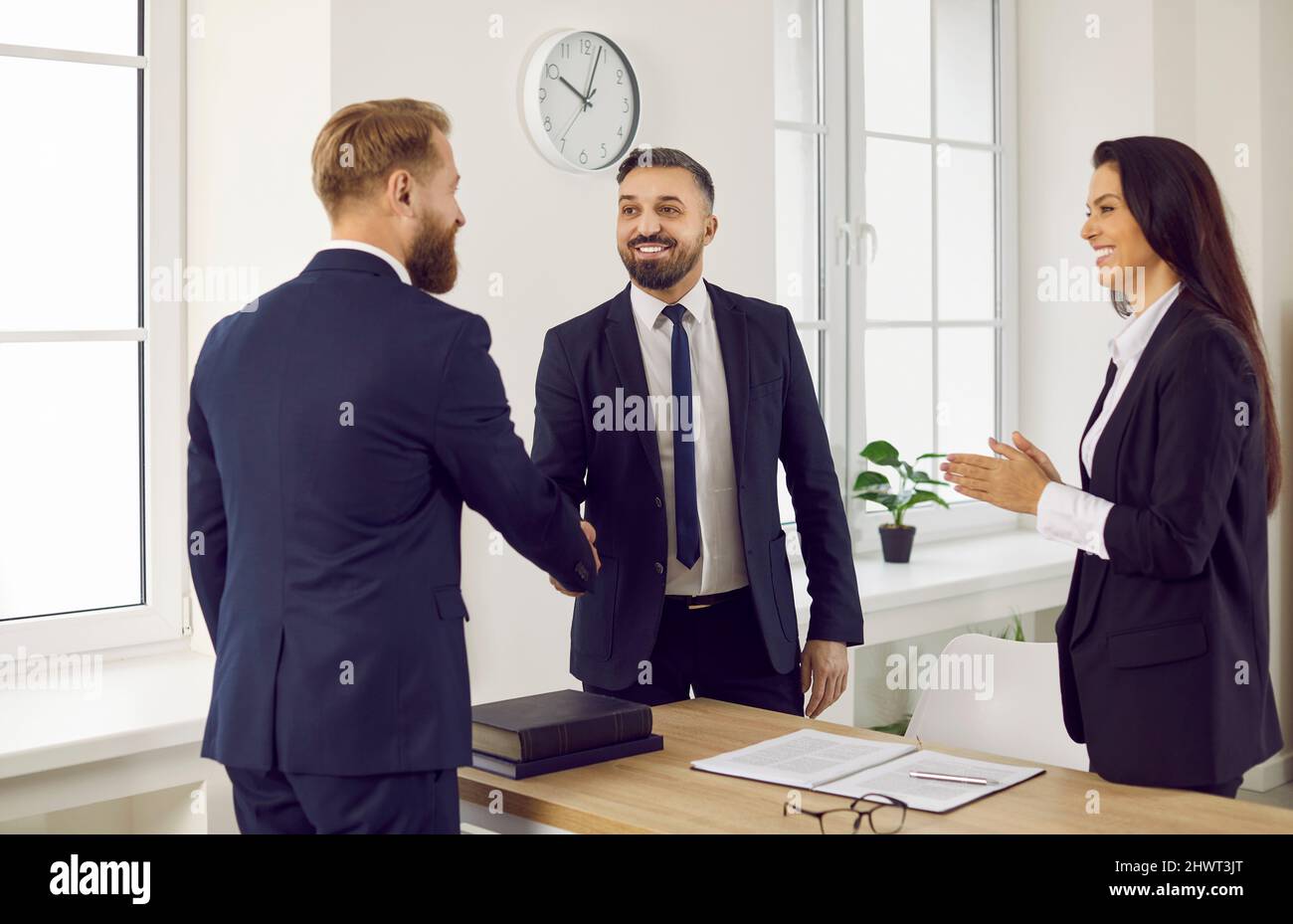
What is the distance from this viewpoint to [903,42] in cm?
499

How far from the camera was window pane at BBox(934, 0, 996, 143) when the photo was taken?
5.22m

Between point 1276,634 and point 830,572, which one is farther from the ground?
point 830,572

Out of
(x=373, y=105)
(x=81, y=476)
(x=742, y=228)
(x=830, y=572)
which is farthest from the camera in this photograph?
(x=742, y=228)

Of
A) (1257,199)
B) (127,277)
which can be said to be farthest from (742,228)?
(1257,199)

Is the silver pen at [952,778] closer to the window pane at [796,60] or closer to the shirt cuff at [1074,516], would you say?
the shirt cuff at [1074,516]

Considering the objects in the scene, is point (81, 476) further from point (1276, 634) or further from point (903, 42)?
point (1276, 634)

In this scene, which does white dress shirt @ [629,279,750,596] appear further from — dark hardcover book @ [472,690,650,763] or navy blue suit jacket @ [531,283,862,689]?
dark hardcover book @ [472,690,650,763]

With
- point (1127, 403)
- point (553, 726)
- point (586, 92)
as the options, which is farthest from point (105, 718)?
point (1127, 403)

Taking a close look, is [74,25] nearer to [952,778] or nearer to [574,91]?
[574,91]

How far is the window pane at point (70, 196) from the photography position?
2.97 m

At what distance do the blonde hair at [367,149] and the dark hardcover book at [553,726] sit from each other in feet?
2.77

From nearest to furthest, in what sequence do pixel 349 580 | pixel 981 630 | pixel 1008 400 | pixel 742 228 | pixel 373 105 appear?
pixel 349 580
pixel 373 105
pixel 742 228
pixel 981 630
pixel 1008 400

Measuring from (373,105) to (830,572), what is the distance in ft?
4.57

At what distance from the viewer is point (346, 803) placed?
5.71 ft
